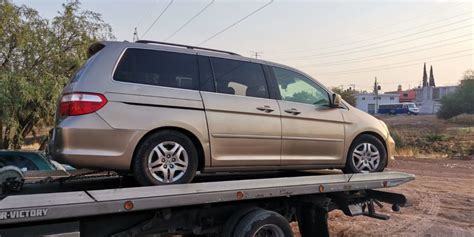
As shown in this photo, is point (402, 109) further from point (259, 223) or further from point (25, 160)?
point (259, 223)

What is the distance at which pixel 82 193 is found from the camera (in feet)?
13.3

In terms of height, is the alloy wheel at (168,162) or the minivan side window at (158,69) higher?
the minivan side window at (158,69)

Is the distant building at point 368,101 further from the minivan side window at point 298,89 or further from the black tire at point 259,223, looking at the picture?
the black tire at point 259,223

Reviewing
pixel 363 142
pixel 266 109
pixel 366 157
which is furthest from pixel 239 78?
pixel 366 157

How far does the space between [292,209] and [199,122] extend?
6.06ft

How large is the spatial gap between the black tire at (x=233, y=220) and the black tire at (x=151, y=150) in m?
0.76

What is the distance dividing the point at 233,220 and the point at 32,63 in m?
10.9

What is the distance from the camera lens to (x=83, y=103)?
14.2 ft

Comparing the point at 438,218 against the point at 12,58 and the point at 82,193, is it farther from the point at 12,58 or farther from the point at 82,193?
the point at 12,58

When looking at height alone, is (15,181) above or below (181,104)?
below

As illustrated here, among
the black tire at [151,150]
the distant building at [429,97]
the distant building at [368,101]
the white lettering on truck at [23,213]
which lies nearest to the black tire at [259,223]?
the black tire at [151,150]

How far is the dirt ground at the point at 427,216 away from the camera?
7969 millimetres

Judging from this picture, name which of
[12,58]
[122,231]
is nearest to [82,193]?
[122,231]

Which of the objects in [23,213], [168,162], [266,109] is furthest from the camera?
[266,109]
